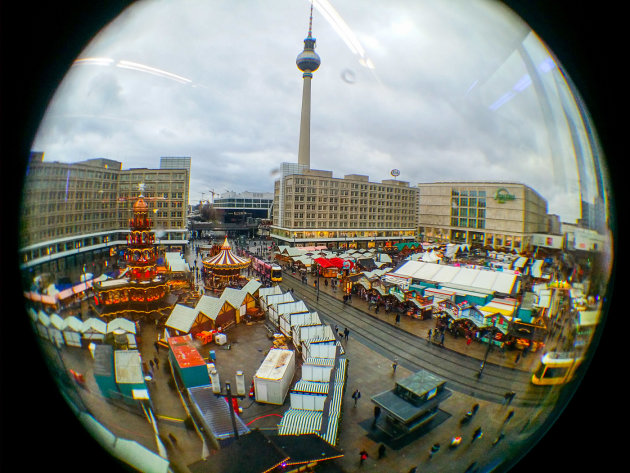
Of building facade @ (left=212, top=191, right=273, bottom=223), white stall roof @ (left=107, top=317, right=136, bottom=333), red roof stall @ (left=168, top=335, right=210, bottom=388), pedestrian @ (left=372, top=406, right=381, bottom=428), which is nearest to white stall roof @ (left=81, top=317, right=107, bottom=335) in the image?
white stall roof @ (left=107, top=317, right=136, bottom=333)

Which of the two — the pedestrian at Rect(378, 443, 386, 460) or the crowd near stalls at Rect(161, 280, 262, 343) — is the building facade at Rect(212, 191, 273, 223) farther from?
the pedestrian at Rect(378, 443, 386, 460)

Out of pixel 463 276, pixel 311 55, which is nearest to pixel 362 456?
pixel 311 55

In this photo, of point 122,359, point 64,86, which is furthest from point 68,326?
point 64,86

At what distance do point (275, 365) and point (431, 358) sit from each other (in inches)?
229

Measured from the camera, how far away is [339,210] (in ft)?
137

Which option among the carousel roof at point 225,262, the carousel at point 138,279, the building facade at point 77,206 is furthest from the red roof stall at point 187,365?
the carousel roof at point 225,262

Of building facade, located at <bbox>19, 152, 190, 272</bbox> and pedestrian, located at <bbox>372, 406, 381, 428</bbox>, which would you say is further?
pedestrian, located at <bbox>372, 406, 381, 428</bbox>

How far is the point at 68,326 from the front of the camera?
2438 mm

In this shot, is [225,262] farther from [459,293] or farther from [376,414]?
[459,293]

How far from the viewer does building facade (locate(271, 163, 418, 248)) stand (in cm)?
3922

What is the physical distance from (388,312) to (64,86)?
14864 millimetres

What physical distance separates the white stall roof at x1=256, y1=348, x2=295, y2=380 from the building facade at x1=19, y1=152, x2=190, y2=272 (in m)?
5.05

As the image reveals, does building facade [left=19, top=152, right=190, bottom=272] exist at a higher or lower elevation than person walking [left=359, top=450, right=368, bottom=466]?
higher

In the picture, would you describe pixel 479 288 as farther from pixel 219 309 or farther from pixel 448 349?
pixel 219 309
